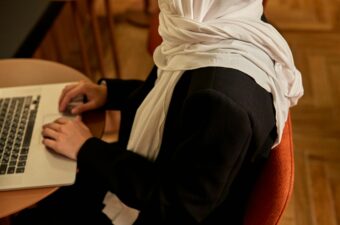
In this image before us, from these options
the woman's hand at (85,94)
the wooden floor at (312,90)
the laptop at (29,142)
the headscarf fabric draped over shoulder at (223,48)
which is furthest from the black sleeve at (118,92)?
the wooden floor at (312,90)

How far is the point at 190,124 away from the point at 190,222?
0.85 ft

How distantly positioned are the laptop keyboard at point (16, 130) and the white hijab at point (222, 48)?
0.94ft

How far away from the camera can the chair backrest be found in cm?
73

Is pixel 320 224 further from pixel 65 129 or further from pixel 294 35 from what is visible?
pixel 294 35

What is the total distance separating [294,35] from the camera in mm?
2436

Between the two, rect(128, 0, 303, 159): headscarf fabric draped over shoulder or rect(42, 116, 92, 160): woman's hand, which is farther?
rect(42, 116, 92, 160): woman's hand

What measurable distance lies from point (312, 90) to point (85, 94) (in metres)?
1.39

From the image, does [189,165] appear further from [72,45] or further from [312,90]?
[72,45]

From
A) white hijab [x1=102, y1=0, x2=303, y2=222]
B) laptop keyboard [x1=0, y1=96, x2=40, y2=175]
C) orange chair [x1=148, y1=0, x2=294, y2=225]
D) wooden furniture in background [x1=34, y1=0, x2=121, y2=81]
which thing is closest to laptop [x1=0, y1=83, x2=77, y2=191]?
laptop keyboard [x1=0, y1=96, x2=40, y2=175]

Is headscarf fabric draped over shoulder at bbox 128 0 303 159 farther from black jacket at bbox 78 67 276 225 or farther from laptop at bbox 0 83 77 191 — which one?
laptop at bbox 0 83 77 191

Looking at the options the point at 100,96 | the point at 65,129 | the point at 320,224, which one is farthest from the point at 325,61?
the point at 65,129

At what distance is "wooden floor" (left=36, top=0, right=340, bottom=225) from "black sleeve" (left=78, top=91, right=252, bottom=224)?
94 centimetres

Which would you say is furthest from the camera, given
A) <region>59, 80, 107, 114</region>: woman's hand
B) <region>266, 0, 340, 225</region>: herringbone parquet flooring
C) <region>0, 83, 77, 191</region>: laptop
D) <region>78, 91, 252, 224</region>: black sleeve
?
<region>266, 0, 340, 225</region>: herringbone parquet flooring

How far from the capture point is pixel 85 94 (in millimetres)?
1046
